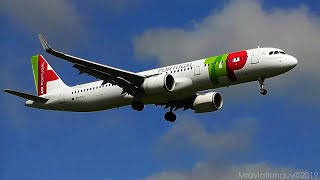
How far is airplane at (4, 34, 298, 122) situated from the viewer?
56438 millimetres

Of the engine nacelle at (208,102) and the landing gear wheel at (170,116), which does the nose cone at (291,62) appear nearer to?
the engine nacelle at (208,102)

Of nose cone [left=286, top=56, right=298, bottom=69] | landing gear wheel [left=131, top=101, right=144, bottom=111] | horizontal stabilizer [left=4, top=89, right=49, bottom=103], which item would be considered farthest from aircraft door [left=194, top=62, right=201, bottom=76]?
horizontal stabilizer [left=4, top=89, right=49, bottom=103]

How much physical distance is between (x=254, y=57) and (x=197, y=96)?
8.40 metres

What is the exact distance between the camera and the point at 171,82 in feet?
189

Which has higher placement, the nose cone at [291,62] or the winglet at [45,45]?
the nose cone at [291,62]

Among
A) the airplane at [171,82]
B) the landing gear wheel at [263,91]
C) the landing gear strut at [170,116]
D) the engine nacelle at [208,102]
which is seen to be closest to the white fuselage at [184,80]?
the airplane at [171,82]

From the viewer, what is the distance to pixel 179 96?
58719 mm

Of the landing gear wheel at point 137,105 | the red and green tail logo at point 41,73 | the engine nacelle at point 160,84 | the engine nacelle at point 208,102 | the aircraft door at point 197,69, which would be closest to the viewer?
the aircraft door at point 197,69

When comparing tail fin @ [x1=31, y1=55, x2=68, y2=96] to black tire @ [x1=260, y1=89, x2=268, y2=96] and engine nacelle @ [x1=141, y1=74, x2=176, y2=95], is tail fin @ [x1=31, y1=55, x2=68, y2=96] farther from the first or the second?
black tire @ [x1=260, y1=89, x2=268, y2=96]

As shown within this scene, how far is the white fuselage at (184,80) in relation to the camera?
56.4 metres

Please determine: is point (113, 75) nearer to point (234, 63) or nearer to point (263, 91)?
point (234, 63)

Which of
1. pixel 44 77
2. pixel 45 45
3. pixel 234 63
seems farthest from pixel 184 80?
pixel 44 77

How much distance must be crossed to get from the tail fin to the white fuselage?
4424 millimetres

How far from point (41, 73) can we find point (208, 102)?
1800 cm
